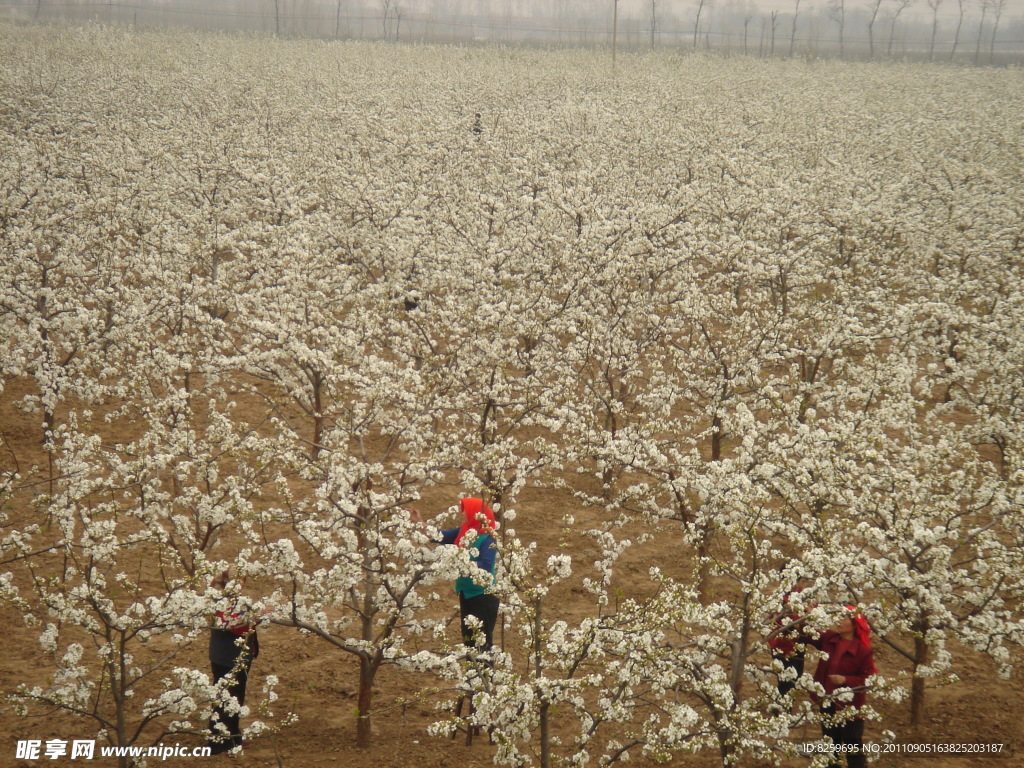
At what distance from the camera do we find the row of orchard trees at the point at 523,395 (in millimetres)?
6242

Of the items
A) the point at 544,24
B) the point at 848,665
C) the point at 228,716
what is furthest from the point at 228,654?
the point at 544,24

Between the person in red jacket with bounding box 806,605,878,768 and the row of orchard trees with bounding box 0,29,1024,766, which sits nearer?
the row of orchard trees with bounding box 0,29,1024,766

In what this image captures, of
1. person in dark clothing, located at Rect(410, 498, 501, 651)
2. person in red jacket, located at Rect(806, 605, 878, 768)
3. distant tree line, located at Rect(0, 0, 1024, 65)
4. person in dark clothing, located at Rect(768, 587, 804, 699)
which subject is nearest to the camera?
person in dark clothing, located at Rect(768, 587, 804, 699)

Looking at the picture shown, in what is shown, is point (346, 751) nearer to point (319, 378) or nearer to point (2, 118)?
point (319, 378)

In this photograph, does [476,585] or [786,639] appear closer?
[786,639]

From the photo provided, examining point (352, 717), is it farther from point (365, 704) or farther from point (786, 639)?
point (786, 639)

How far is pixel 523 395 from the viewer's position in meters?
12.1

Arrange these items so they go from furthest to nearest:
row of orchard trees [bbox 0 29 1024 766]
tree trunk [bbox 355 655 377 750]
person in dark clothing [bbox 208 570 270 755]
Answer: tree trunk [bbox 355 655 377 750] < person in dark clothing [bbox 208 570 270 755] < row of orchard trees [bbox 0 29 1024 766]

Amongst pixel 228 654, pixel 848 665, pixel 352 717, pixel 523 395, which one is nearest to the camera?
pixel 848 665

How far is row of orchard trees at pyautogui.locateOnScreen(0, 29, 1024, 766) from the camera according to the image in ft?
20.5

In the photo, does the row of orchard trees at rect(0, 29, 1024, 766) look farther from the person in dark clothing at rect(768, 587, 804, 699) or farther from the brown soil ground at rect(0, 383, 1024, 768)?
the brown soil ground at rect(0, 383, 1024, 768)

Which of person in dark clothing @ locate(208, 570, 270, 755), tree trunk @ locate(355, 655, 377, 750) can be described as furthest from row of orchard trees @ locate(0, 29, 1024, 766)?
person in dark clothing @ locate(208, 570, 270, 755)

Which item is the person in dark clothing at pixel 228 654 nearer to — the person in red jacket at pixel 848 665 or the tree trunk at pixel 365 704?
the tree trunk at pixel 365 704

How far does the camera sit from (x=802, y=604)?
5.68 metres
